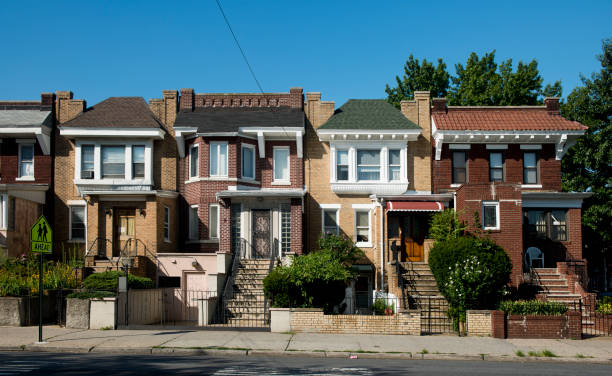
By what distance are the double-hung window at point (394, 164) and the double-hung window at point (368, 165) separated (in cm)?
56

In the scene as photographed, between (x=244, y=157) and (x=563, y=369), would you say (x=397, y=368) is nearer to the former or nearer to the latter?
(x=563, y=369)

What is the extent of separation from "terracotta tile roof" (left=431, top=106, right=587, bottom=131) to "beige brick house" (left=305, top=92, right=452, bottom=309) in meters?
1.13

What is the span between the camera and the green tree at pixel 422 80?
44.6m

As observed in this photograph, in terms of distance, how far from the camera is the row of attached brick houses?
27688 millimetres

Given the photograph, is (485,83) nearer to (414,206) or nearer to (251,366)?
(414,206)

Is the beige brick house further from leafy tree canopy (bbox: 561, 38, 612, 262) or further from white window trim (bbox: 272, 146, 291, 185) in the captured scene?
leafy tree canopy (bbox: 561, 38, 612, 262)

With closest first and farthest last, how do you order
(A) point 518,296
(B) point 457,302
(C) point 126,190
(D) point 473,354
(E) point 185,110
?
(D) point 473,354, (B) point 457,302, (A) point 518,296, (C) point 126,190, (E) point 185,110

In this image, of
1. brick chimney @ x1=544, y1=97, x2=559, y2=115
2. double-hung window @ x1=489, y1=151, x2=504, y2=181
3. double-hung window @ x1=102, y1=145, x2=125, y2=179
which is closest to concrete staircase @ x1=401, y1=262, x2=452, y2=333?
double-hung window @ x1=489, y1=151, x2=504, y2=181

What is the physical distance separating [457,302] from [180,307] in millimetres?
11164

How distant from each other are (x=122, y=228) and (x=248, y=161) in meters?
6.39

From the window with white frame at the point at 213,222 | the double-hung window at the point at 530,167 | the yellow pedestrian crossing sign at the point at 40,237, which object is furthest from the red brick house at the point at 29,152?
the double-hung window at the point at 530,167

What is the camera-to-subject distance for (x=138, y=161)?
28906 mm

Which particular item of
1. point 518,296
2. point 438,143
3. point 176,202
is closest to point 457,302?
point 518,296

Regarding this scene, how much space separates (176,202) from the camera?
29250 mm
